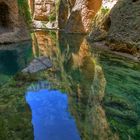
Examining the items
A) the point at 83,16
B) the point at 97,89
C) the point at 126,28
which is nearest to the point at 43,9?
the point at 83,16

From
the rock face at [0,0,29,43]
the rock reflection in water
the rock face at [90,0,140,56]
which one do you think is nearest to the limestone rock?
the rock face at [0,0,29,43]

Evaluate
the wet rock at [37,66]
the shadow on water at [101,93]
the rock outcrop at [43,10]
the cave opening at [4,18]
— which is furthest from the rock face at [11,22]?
the rock outcrop at [43,10]

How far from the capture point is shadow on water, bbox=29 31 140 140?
5770 mm

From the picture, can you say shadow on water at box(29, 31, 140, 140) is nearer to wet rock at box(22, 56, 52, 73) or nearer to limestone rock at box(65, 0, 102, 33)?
wet rock at box(22, 56, 52, 73)

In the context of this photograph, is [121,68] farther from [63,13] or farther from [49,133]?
[63,13]

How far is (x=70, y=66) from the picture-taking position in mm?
12562

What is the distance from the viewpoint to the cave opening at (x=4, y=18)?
2202cm

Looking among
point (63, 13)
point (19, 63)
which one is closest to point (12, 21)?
point (19, 63)

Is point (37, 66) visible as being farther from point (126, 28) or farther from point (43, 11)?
point (43, 11)

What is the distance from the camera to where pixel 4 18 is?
22.5m

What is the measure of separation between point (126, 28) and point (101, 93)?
922 cm

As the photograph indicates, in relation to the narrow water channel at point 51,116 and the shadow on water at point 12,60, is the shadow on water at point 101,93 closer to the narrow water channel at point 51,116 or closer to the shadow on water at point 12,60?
the narrow water channel at point 51,116

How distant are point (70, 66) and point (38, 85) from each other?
11.7 ft

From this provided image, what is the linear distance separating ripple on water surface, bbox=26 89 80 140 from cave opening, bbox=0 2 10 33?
14.3 m
